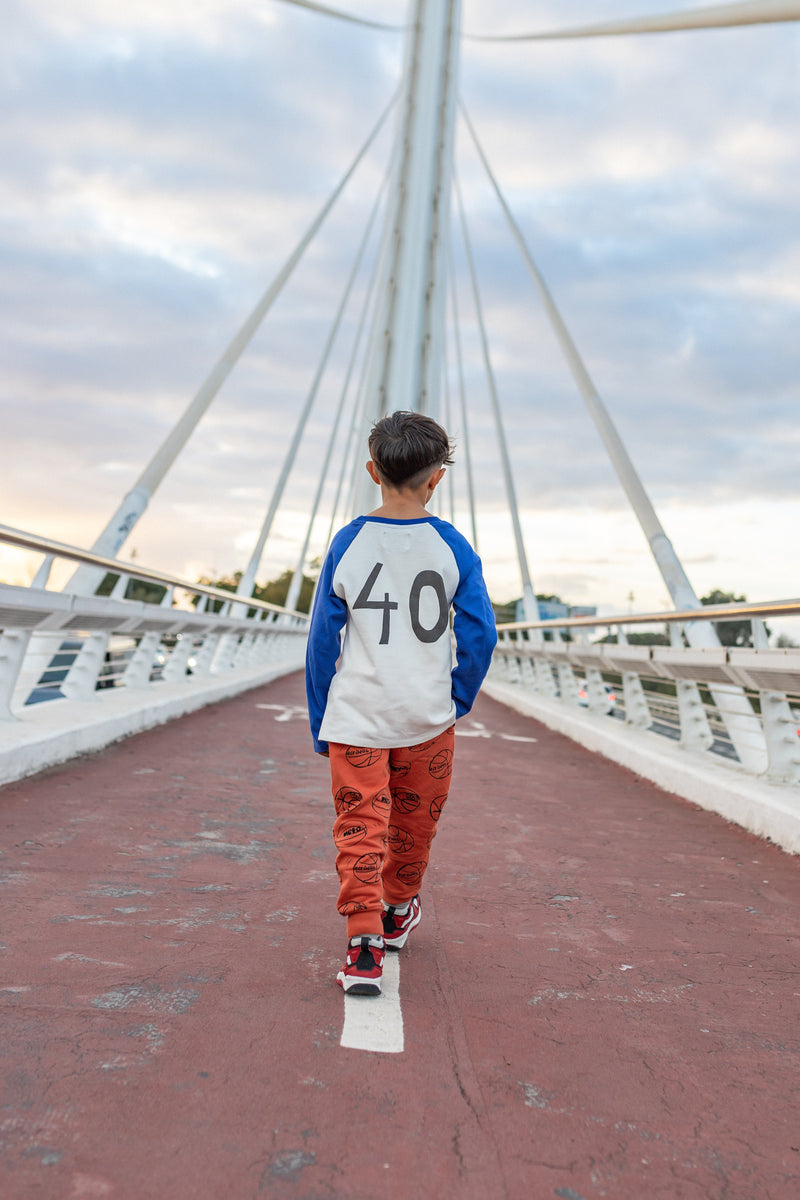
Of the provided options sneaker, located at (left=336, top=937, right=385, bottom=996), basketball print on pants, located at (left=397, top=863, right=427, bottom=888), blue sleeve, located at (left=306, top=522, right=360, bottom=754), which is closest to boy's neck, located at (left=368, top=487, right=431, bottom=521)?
blue sleeve, located at (left=306, top=522, right=360, bottom=754)

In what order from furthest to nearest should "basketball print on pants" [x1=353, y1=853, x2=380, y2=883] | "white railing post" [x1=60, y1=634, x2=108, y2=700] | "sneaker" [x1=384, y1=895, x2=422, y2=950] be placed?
1. "white railing post" [x1=60, y1=634, x2=108, y2=700]
2. "sneaker" [x1=384, y1=895, x2=422, y2=950]
3. "basketball print on pants" [x1=353, y1=853, x2=380, y2=883]

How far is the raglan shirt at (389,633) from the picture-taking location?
3.03m

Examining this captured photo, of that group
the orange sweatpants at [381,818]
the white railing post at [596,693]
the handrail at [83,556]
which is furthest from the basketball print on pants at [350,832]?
the white railing post at [596,693]

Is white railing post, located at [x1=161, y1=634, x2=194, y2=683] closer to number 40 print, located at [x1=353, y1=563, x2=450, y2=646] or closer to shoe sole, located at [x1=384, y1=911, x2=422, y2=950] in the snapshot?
shoe sole, located at [x1=384, y1=911, x2=422, y2=950]

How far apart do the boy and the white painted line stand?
4.3 inches

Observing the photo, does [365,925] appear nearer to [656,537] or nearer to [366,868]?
[366,868]

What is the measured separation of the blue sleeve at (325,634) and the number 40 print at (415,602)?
0.08 meters

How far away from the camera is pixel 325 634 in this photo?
3049 millimetres

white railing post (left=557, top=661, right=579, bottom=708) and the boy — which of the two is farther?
white railing post (left=557, top=661, right=579, bottom=708)

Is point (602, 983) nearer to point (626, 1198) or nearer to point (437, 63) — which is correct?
point (626, 1198)

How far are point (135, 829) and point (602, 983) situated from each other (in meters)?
2.53

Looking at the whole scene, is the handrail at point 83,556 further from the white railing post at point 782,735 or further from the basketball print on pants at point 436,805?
the white railing post at point 782,735

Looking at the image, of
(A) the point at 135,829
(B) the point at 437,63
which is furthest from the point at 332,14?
(A) the point at 135,829

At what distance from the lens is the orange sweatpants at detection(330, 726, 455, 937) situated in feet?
9.70
